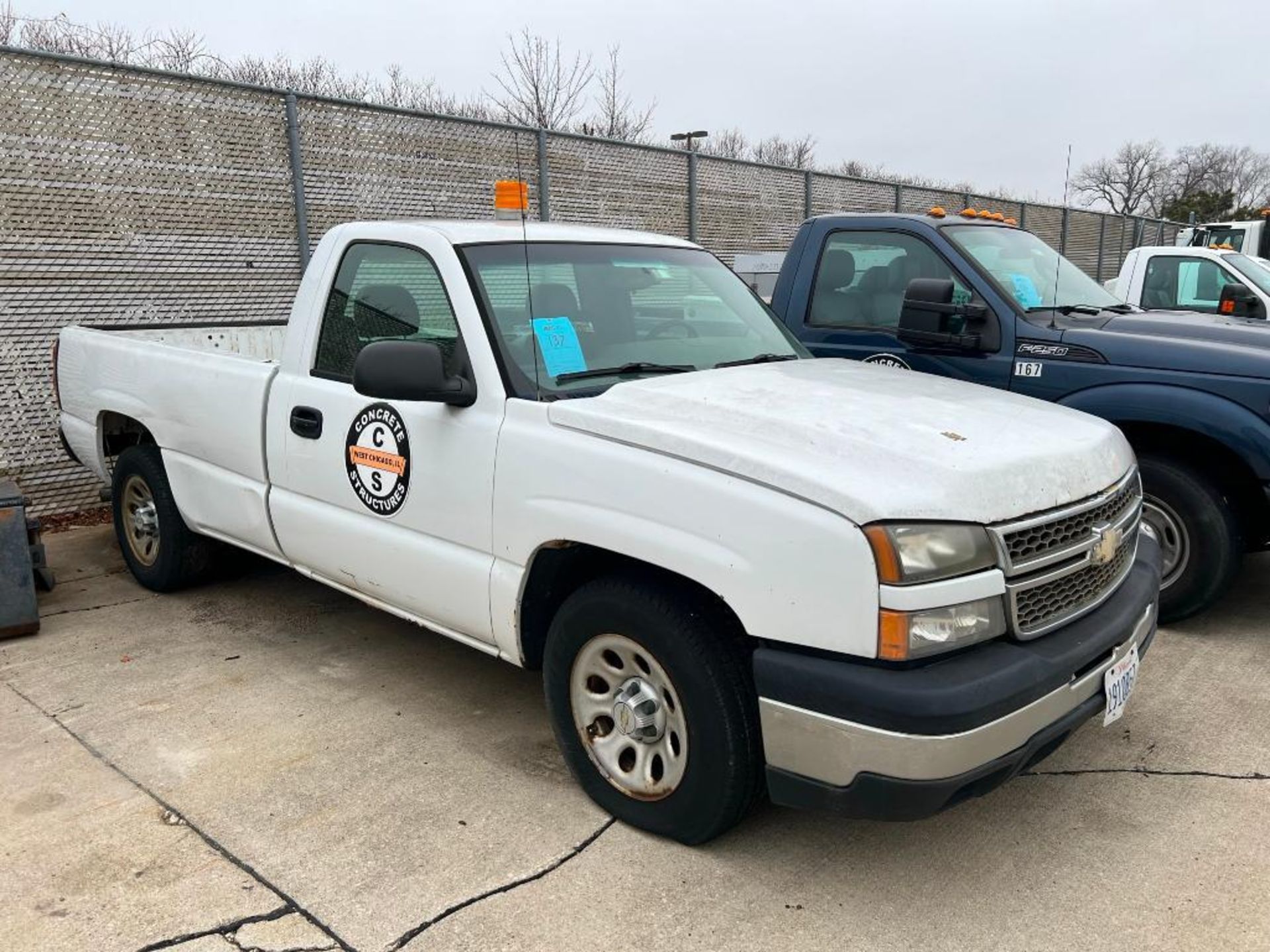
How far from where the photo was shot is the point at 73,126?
21.4 feet

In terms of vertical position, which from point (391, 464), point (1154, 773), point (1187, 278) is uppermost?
point (1187, 278)

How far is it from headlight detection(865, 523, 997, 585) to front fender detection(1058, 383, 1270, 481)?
258 cm

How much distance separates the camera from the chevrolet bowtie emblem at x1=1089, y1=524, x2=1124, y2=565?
9.43 feet

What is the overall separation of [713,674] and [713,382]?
108 centimetres

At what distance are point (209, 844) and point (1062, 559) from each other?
2.62m

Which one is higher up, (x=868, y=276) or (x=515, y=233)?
(x=515, y=233)

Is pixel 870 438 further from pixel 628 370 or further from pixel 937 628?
pixel 628 370

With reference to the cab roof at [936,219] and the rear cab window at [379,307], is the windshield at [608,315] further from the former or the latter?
the cab roof at [936,219]

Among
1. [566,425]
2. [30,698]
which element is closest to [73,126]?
[30,698]

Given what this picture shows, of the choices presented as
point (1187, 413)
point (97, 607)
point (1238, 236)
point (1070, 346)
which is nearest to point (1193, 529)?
point (1187, 413)

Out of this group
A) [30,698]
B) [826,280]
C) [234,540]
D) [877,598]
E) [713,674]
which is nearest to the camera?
[877,598]

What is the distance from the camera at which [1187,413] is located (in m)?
4.50

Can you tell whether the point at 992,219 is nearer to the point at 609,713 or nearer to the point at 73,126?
the point at 609,713

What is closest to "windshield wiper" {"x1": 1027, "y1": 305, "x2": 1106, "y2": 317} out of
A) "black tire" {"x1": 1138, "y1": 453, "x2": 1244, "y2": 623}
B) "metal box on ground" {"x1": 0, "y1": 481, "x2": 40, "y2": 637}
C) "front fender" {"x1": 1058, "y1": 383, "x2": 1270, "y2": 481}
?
"front fender" {"x1": 1058, "y1": 383, "x2": 1270, "y2": 481}
